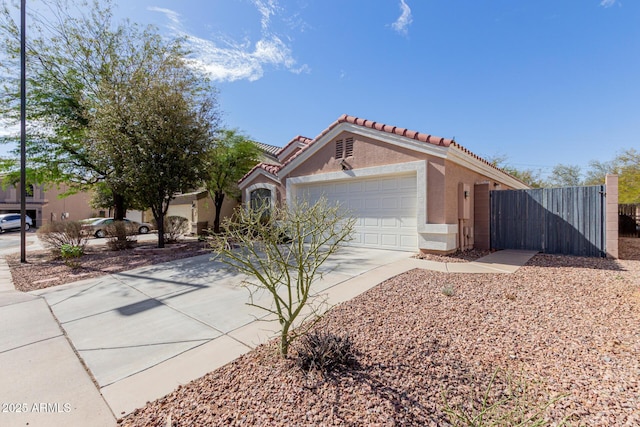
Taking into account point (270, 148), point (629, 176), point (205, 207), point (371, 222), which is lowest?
point (371, 222)

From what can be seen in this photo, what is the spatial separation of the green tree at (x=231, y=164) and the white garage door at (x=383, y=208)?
7008 millimetres

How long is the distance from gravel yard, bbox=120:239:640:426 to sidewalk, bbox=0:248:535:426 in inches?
16.3

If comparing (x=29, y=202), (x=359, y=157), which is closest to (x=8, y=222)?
(x=29, y=202)

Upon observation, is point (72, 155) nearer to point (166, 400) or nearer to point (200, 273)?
point (200, 273)

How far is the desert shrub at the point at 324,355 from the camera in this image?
8.04ft

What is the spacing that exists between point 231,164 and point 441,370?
14005mm

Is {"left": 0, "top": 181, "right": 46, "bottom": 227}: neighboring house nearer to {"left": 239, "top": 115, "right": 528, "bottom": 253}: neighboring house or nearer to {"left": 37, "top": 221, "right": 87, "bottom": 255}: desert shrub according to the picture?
{"left": 37, "top": 221, "right": 87, "bottom": 255}: desert shrub

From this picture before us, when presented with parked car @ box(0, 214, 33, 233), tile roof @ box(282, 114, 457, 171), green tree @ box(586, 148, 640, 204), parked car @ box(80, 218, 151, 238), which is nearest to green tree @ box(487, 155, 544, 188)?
green tree @ box(586, 148, 640, 204)

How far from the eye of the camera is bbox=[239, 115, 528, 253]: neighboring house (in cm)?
766

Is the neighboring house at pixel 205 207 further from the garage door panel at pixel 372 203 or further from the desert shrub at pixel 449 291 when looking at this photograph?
the desert shrub at pixel 449 291

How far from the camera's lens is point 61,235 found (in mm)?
9383

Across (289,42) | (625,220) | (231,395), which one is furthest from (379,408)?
(625,220)

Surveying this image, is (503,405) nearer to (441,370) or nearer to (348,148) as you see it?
(441,370)

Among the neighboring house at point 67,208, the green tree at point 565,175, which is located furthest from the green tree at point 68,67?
the green tree at point 565,175
